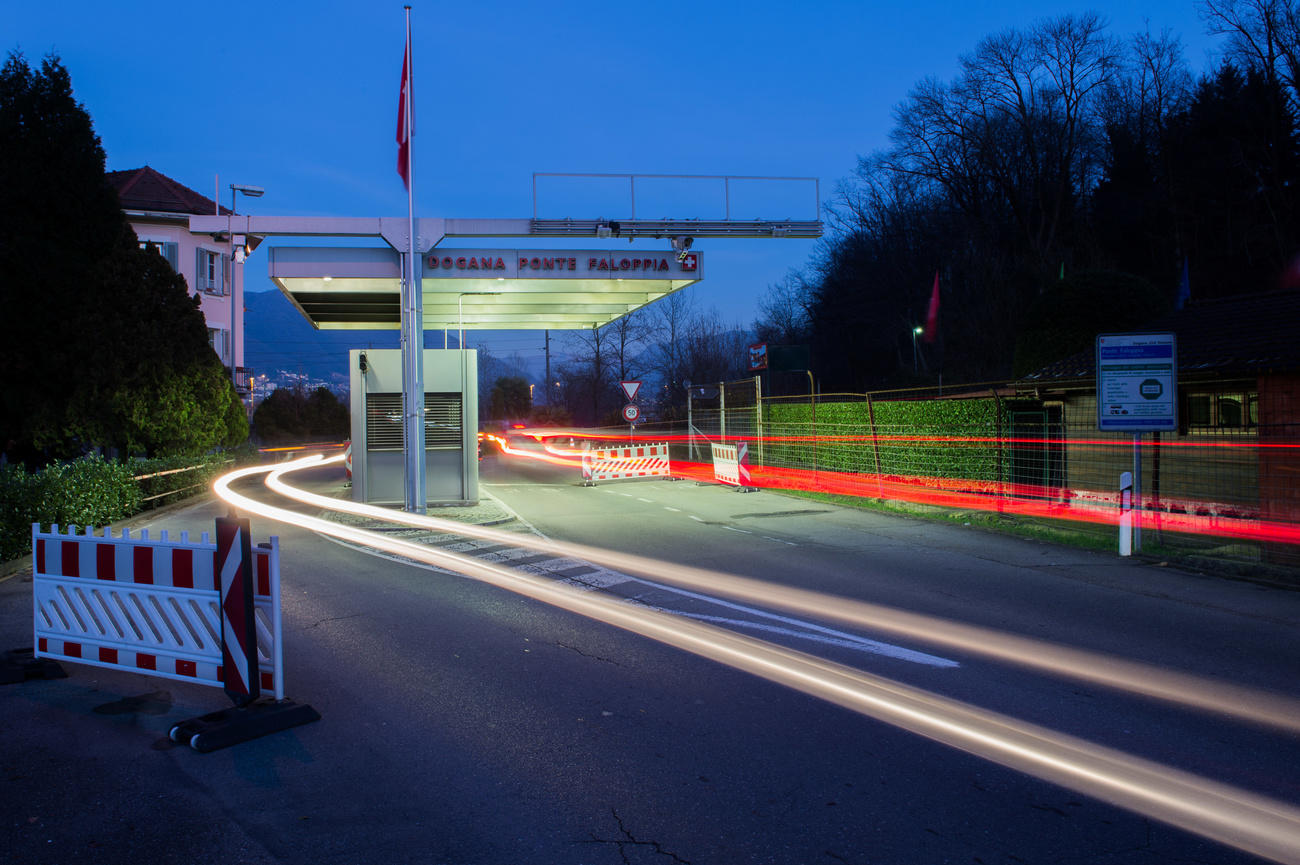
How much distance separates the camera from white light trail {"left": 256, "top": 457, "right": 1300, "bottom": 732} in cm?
582

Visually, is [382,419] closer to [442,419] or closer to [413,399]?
[442,419]

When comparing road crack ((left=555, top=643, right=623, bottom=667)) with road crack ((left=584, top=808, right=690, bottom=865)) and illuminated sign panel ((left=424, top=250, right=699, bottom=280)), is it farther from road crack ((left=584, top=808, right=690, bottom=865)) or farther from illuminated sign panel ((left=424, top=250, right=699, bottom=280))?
illuminated sign panel ((left=424, top=250, right=699, bottom=280))

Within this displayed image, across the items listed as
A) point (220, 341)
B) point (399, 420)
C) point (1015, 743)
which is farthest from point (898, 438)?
point (220, 341)

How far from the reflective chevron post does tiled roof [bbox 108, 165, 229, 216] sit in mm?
41542

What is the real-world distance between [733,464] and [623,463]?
3895 mm

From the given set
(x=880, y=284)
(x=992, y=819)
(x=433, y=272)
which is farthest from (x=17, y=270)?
(x=880, y=284)

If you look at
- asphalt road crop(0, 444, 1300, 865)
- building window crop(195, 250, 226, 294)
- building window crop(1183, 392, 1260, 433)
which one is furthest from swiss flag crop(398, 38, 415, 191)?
building window crop(195, 250, 226, 294)

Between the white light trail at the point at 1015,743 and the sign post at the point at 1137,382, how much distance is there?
7475 mm

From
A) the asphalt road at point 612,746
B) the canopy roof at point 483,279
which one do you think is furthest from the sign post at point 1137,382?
the canopy roof at point 483,279

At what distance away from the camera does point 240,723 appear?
5.42 meters

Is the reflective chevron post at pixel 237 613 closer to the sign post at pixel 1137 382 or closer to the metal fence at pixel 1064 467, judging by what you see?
the sign post at pixel 1137 382

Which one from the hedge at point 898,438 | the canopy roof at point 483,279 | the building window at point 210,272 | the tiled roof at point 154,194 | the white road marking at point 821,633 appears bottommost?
the white road marking at point 821,633

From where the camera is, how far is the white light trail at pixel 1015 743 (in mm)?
4035

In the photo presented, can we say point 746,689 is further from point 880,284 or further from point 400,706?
point 880,284
